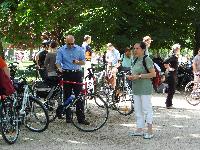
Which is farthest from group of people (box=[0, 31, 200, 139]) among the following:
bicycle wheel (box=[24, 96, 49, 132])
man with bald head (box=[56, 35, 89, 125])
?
bicycle wheel (box=[24, 96, 49, 132])

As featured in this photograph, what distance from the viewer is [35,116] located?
10.2 metres

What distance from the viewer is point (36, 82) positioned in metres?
12.3

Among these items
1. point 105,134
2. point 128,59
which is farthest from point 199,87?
point 105,134

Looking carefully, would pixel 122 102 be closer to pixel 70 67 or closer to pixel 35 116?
pixel 70 67

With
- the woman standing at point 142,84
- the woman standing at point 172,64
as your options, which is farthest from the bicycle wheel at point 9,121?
the woman standing at point 172,64

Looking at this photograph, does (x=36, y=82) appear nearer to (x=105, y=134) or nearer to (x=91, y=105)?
(x=91, y=105)

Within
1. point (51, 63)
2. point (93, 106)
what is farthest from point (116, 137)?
point (51, 63)

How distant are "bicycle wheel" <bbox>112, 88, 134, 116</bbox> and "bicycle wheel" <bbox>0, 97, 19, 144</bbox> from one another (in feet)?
13.5

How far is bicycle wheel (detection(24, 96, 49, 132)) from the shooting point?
9906 millimetres

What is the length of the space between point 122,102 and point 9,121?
4371 mm

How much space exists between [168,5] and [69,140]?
47.3ft

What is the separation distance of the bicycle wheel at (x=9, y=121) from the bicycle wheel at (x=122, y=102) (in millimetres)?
4129

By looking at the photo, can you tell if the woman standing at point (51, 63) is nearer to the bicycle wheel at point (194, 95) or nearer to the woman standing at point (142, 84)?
the woman standing at point (142, 84)

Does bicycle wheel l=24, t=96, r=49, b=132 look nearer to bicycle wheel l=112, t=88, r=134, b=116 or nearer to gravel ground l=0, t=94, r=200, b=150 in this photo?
gravel ground l=0, t=94, r=200, b=150
